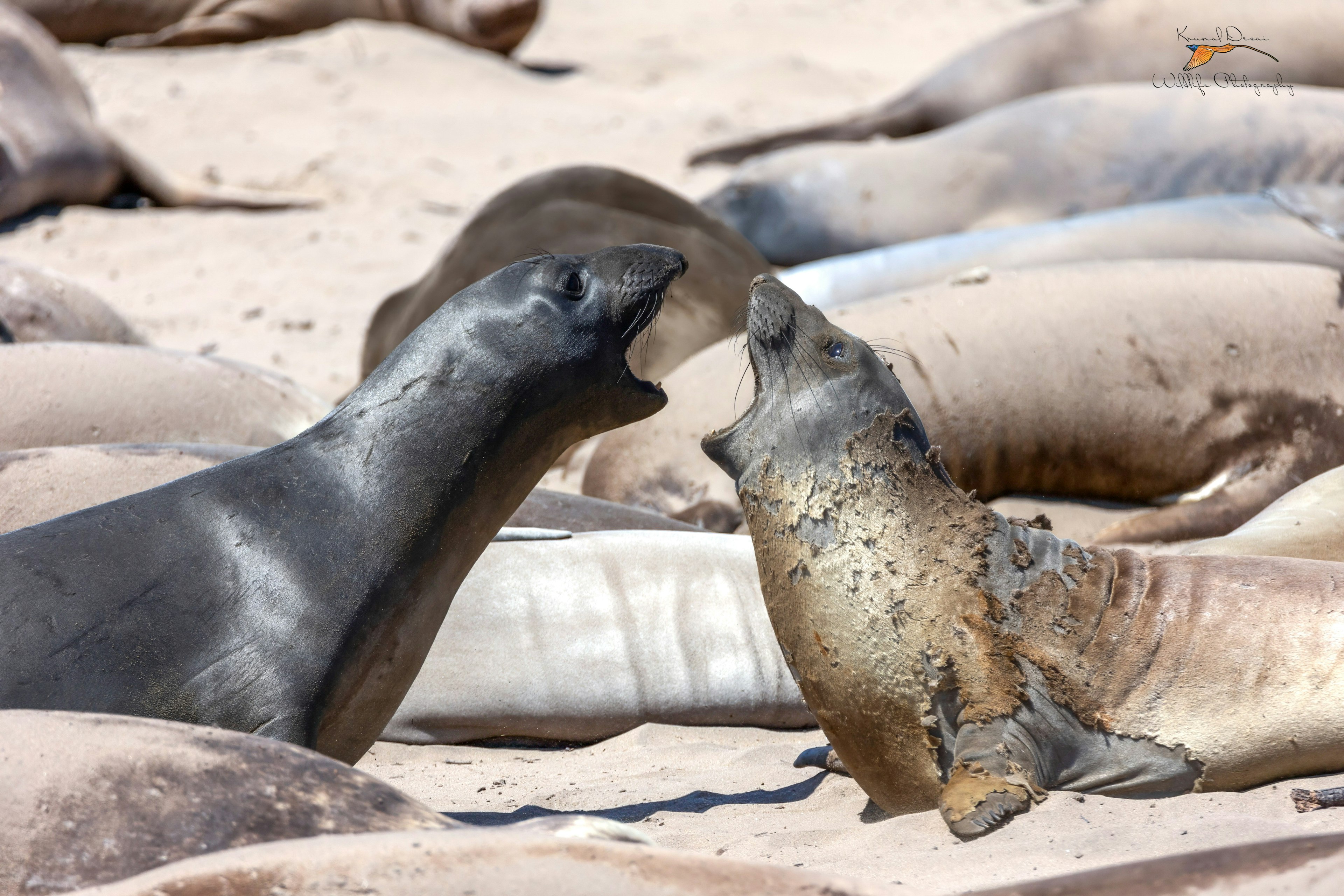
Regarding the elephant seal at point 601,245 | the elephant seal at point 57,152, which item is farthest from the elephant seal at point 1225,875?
the elephant seal at point 57,152

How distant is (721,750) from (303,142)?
6.34 meters

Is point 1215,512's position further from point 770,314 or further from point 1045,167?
point 1045,167

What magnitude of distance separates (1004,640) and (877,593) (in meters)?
0.25

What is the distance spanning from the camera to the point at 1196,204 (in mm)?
5734

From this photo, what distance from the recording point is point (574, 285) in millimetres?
2828

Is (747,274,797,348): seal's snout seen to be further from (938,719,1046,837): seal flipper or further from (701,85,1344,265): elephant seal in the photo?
(701,85,1344,265): elephant seal

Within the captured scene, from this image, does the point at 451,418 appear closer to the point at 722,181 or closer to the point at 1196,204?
the point at 1196,204

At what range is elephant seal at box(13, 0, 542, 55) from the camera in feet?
33.8

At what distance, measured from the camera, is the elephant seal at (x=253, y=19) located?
33.8ft

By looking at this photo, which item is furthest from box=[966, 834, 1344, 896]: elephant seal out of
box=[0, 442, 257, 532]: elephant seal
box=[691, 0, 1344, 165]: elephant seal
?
box=[691, 0, 1344, 165]: elephant seal

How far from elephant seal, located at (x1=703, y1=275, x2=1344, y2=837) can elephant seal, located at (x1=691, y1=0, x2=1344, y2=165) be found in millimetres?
4822

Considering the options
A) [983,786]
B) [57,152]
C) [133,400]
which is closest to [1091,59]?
[57,152]

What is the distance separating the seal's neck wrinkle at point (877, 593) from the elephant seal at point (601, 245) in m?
2.56

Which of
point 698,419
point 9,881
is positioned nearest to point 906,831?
point 9,881
